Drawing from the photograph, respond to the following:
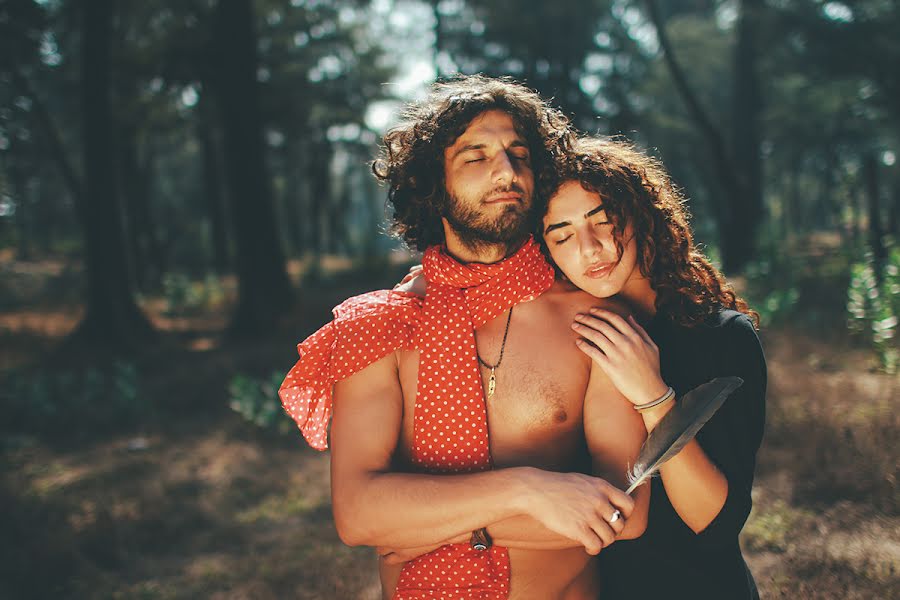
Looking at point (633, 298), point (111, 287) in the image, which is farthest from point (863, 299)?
point (111, 287)

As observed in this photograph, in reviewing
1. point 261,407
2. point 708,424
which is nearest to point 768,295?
point 261,407

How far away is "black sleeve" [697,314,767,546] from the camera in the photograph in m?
2.01

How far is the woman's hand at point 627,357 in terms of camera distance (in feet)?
6.49

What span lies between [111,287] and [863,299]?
33.3 feet

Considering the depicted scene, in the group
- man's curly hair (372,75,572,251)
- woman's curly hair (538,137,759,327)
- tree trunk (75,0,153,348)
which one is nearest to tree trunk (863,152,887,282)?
woman's curly hair (538,137,759,327)

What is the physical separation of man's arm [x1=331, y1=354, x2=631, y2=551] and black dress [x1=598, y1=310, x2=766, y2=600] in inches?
16.9

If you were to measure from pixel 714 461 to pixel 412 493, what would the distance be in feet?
3.07

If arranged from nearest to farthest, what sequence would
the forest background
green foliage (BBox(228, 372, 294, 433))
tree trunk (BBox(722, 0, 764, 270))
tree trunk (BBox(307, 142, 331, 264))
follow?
the forest background < green foliage (BBox(228, 372, 294, 433)) < tree trunk (BBox(722, 0, 764, 270)) < tree trunk (BBox(307, 142, 331, 264))

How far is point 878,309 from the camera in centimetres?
667

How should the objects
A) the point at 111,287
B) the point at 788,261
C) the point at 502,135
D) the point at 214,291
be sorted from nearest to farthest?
1. the point at 502,135
2. the point at 111,287
3. the point at 788,261
4. the point at 214,291

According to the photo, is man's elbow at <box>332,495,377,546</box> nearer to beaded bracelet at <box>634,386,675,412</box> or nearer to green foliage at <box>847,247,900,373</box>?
beaded bracelet at <box>634,386,675,412</box>

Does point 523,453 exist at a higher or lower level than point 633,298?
lower

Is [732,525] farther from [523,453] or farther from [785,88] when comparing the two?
[785,88]

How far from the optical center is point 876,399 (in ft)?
18.1
